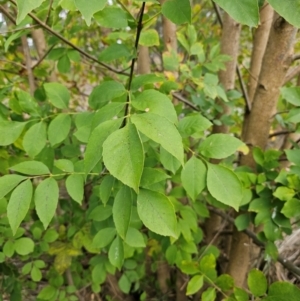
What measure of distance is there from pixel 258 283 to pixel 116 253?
0.31 metres

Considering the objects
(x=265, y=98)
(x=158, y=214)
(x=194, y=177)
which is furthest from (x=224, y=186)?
(x=265, y=98)

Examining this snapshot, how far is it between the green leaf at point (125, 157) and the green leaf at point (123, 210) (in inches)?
4.5

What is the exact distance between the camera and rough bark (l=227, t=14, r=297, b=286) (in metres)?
0.87

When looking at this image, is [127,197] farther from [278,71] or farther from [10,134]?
[278,71]

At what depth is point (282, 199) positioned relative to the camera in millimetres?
758

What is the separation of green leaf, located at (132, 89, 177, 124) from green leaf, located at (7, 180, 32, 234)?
238mm

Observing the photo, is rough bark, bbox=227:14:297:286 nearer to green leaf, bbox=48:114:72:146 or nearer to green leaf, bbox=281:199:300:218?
green leaf, bbox=281:199:300:218

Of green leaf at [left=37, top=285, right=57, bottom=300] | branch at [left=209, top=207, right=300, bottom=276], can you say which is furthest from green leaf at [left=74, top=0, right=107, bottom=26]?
green leaf at [left=37, top=285, right=57, bottom=300]

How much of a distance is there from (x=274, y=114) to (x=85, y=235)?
29.8 inches

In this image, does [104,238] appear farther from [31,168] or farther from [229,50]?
[229,50]

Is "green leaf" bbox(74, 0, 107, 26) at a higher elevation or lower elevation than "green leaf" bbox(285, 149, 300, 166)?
higher

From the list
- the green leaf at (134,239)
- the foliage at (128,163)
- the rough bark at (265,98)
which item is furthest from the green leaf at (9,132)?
the rough bark at (265,98)

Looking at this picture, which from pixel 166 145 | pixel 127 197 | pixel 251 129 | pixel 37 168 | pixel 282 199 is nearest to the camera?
pixel 166 145

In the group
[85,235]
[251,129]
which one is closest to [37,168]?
[85,235]
